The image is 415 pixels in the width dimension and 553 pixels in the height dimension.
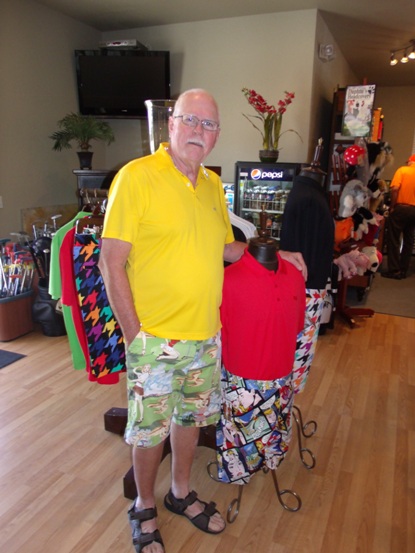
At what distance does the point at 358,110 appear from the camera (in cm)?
387

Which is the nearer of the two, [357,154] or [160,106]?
[160,106]

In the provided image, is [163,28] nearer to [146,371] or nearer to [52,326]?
[52,326]

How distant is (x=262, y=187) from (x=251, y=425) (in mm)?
2936

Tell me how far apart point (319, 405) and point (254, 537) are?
1.01 m

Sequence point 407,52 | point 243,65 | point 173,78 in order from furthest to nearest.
→ 1. point 407,52
2. point 173,78
3. point 243,65

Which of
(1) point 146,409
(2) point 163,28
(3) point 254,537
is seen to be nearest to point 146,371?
(1) point 146,409

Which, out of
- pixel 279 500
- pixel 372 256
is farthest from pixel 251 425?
pixel 372 256

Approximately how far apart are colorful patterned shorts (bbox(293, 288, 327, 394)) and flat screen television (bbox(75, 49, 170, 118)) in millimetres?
3234

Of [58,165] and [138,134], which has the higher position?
[138,134]

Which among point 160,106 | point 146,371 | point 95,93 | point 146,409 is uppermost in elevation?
point 95,93

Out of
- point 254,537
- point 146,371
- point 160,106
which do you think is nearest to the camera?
point 146,371

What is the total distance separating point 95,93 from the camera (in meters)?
4.18

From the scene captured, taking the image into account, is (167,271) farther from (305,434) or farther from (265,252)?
(305,434)

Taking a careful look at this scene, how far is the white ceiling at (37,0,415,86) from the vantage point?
11.9 feet
